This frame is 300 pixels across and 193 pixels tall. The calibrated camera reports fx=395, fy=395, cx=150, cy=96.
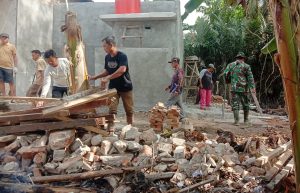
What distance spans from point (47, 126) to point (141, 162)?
138 centimetres

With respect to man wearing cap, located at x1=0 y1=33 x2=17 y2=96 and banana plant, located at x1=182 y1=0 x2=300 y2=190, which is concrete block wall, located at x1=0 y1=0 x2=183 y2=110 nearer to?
man wearing cap, located at x1=0 y1=33 x2=17 y2=96

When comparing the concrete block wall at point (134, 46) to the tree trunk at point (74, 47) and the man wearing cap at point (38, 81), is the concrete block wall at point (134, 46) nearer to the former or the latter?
the man wearing cap at point (38, 81)

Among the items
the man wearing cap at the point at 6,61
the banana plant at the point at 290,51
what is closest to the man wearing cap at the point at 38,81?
the man wearing cap at the point at 6,61

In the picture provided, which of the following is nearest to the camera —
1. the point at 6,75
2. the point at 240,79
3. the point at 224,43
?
the point at 240,79

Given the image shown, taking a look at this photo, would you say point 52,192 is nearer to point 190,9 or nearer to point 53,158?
point 53,158

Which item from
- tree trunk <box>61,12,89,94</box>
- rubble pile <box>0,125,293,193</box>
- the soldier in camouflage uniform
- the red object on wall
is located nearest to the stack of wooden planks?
rubble pile <box>0,125,293,193</box>

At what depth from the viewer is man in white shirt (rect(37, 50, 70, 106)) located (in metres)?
6.62

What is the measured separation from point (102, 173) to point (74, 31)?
6.51 ft

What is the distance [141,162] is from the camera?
509 cm

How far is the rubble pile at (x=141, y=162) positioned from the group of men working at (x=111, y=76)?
607mm

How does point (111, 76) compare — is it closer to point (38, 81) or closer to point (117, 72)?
point (117, 72)

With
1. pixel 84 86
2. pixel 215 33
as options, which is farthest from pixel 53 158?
pixel 215 33

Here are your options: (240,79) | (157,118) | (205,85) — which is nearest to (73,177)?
(157,118)

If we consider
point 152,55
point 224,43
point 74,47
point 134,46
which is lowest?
point 74,47
